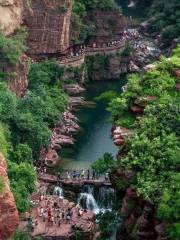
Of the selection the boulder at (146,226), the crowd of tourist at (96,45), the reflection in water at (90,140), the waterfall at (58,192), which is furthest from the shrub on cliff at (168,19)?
the boulder at (146,226)

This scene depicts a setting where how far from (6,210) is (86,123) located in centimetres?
2595

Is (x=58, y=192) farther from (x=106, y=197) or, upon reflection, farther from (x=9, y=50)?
(x=9, y=50)

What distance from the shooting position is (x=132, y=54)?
77750mm

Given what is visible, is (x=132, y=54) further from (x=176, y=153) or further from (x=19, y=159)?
(x=176, y=153)

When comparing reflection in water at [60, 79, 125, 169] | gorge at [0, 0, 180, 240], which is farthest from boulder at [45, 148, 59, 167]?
reflection in water at [60, 79, 125, 169]

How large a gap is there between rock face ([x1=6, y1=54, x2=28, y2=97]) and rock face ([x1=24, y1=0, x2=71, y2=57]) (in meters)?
5.01

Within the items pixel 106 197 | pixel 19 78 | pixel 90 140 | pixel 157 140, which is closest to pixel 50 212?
pixel 106 197

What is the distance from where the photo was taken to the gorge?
35.2 meters

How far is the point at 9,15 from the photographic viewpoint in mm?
60219

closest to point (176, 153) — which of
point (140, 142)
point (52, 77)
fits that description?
point (140, 142)

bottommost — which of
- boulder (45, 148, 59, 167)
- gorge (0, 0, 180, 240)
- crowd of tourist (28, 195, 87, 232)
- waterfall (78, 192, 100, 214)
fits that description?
waterfall (78, 192, 100, 214)

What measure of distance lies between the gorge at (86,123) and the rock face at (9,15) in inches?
3.6

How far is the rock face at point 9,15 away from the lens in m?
59.2

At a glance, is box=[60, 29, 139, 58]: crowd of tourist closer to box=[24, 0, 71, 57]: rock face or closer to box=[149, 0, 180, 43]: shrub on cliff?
box=[24, 0, 71, 57]: rock face
